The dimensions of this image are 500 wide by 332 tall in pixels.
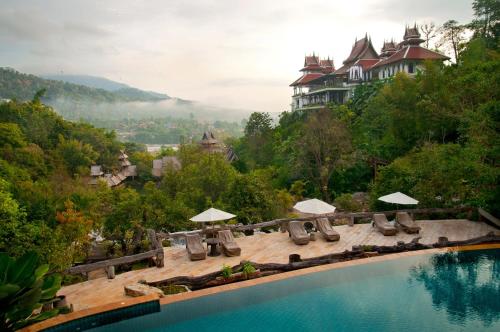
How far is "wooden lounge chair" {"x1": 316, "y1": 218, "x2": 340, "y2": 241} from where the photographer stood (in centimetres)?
1309

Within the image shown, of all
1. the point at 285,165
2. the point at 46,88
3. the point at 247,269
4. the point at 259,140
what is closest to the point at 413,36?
the point at 259,140

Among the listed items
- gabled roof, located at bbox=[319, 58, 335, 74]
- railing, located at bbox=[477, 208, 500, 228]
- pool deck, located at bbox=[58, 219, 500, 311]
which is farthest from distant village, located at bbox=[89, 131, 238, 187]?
railing, located at bbox=[477, 208, 500, 228]

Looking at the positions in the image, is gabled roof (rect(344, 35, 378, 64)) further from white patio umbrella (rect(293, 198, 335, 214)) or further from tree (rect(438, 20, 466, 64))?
white patio umbrella (rect(293, 198, 335, 214))

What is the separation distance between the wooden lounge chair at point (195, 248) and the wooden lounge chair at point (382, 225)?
5.92 metres

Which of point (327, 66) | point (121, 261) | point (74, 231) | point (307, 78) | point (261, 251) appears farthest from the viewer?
point (327, 66)

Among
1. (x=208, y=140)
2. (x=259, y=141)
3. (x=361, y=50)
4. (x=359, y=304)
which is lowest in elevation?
(x=359, y=304)

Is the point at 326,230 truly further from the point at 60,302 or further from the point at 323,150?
the point at 323,150

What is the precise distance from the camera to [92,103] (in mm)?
158500

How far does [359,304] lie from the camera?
8906 millimetres

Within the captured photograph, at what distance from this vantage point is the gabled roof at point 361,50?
46.2m

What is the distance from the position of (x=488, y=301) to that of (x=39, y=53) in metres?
149

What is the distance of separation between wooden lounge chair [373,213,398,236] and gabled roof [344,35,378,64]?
3543cm

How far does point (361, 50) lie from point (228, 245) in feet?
132

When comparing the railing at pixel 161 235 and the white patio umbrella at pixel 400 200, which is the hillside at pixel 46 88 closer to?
the railing at pixel 161 235
